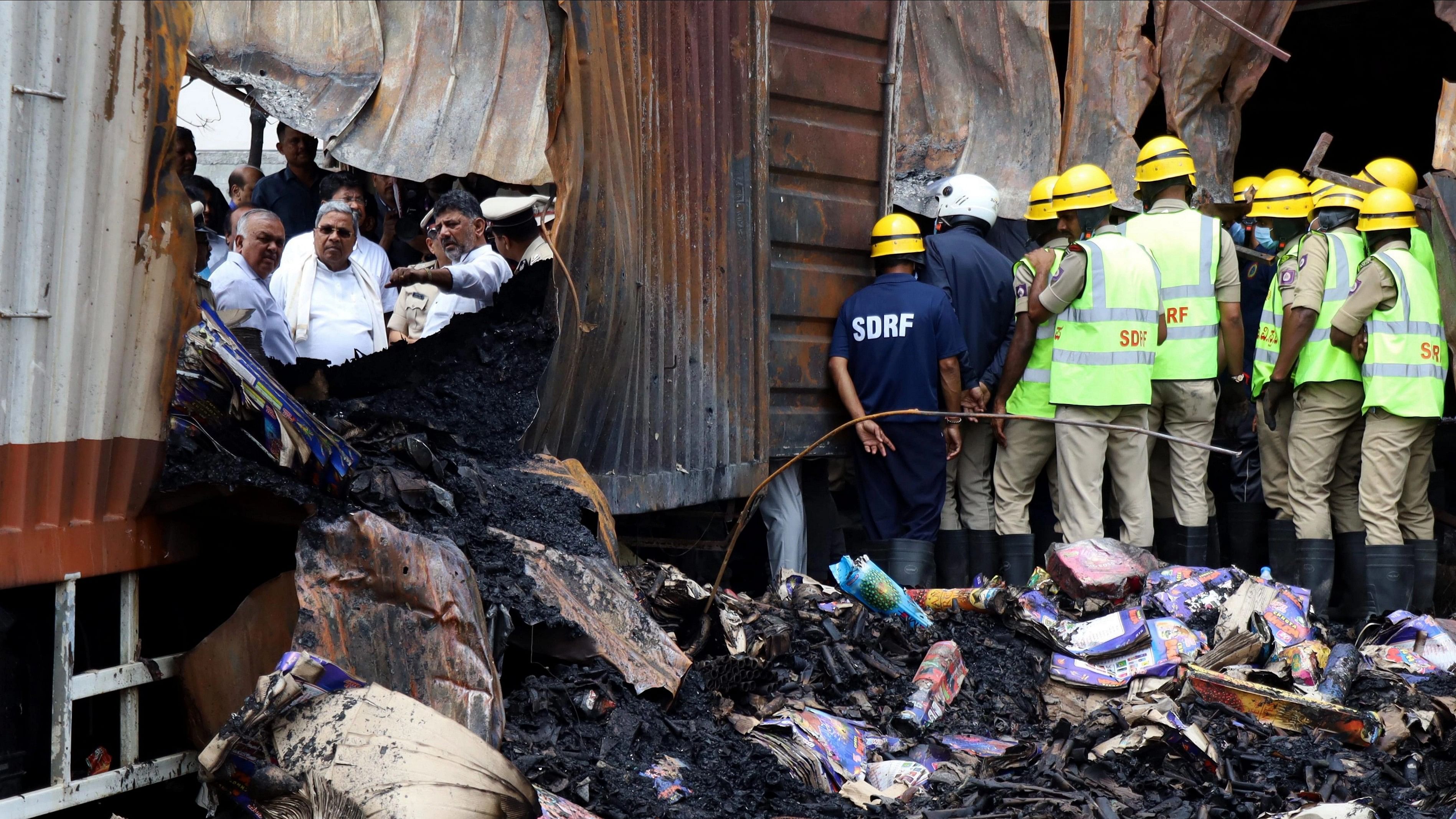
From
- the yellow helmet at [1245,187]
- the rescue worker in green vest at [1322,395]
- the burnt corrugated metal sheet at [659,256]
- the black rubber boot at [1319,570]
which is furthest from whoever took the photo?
the yellow helmet at [1245,187]

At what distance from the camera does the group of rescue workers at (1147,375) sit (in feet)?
18.6

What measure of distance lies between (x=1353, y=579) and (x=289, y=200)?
5.17 meters

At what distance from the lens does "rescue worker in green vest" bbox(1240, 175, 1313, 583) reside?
6.03m

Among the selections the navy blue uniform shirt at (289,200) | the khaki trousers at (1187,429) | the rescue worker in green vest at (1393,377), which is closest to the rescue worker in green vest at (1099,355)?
the khaki trousers at (1187,429)

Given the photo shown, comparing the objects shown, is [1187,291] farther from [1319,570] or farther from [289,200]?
[289,200]

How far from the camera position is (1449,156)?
20.1 ft

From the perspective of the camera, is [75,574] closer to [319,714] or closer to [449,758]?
[319,714]

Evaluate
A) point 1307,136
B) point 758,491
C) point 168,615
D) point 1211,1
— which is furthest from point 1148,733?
point 1307,136

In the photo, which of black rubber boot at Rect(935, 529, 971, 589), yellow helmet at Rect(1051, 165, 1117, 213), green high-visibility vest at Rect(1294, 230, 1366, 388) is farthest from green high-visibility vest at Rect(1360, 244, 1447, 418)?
black rubber boot at Rect(935, 529, 971, 589)

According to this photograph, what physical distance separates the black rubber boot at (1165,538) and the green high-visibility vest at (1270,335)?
717mm

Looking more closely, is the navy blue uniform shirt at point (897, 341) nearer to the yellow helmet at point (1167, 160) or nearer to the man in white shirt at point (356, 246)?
the yellow helmet at point (1167, 160)

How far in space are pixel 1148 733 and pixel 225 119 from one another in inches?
278

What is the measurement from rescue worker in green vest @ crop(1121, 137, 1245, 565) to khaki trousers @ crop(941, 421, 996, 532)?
29.4 inches

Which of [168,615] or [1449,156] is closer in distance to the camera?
[168,615]
